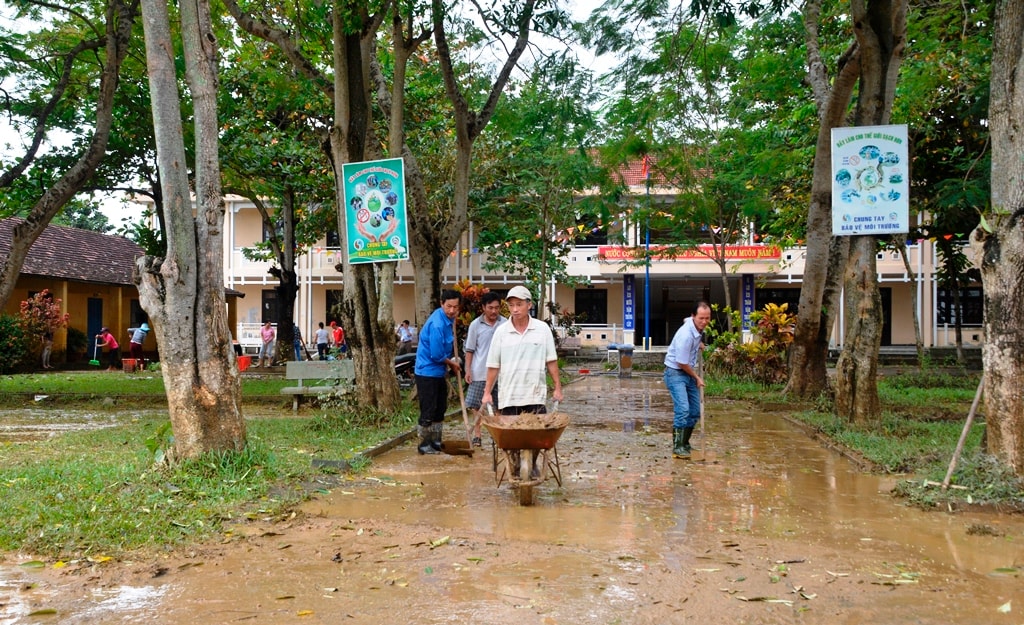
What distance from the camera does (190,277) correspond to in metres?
7.49

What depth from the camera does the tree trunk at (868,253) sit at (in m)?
10.4

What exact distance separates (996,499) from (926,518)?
632mm

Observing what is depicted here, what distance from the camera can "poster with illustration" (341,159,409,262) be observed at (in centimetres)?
1070

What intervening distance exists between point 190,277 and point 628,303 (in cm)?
2887

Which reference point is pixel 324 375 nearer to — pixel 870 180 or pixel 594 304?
pixel 870 180

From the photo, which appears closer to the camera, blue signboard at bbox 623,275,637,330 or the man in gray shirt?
the man in gray shirt

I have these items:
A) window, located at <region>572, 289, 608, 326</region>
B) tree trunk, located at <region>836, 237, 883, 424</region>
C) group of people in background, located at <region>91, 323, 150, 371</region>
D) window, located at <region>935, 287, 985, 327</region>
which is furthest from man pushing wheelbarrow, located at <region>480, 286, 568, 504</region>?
window, located at <region>935, 287, 985, 327</region>

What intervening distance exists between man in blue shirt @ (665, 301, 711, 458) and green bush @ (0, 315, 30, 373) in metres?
21.4

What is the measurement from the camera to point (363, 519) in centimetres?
641

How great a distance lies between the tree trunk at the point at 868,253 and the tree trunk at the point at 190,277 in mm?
7239

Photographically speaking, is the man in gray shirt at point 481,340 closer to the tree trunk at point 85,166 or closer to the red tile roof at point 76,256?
the tree trunk at point 85,166

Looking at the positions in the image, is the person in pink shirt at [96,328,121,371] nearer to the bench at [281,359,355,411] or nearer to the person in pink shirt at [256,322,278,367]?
the person in pink shirt at [256,322,278,367]

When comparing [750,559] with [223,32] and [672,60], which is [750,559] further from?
[223,32]

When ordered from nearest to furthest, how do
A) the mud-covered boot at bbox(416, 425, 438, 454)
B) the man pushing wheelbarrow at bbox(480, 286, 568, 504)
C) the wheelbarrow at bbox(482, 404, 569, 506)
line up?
1. the wheelbarrow at bbox(482, 404, 569, 506)
2. the man pushing wheelbarrow at bbox(480, 286, 568, 504)
3. the mud-covered boot at bbox(416, 425, 438, 454)
